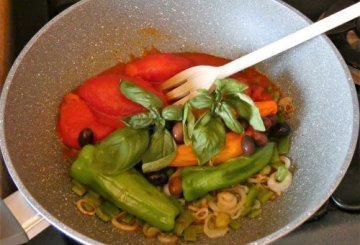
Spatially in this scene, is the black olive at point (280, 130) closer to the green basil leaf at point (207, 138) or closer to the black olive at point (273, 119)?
the black olive at point (273, 119)

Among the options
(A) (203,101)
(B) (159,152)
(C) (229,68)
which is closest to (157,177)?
(B) (159,152)

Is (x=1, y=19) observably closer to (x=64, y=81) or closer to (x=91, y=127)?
(x=64, y=81)

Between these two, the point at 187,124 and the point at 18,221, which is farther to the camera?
the point at 187,124

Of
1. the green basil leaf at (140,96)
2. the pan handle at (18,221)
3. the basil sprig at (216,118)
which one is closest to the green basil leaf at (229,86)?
the basil sprig at (216,118)

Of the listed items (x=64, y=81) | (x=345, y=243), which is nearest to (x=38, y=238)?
(x=64, y=81)

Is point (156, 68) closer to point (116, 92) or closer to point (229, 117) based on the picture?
point (116, 92)

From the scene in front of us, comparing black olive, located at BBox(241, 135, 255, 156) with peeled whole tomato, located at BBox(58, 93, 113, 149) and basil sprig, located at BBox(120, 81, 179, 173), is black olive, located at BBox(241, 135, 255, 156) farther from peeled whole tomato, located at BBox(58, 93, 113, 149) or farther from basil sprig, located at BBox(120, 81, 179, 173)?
peeled whole tomato, located at BBox(58, 93, 113, 149)
